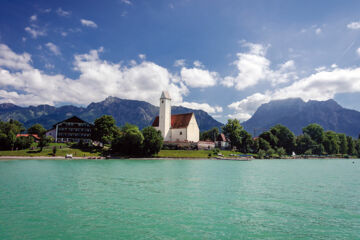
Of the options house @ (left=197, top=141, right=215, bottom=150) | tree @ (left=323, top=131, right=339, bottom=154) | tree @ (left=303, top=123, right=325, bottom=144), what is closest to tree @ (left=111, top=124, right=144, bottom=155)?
house @ (left=197, top=141, right=215, bottom=150)

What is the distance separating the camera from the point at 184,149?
9962cm

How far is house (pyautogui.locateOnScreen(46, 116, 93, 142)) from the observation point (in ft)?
363

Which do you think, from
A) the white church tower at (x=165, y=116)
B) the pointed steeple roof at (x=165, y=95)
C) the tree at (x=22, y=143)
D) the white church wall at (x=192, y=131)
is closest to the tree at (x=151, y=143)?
the white church wall at (x=192, y=131)

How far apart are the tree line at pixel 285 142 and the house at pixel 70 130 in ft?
205

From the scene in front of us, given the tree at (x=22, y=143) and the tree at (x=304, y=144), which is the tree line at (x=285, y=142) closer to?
the tree at (x=304, y=144)

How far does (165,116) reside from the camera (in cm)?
11131

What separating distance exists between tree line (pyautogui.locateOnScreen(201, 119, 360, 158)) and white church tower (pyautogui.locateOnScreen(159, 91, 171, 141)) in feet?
89.5

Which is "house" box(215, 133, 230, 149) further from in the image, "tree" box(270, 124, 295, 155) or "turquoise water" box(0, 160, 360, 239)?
"turquoise water" box(0, 160, 360, 239)

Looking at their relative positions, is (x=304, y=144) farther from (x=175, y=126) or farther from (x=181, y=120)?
(x=175, y=126)

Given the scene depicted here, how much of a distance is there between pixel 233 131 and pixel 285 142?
125 ft

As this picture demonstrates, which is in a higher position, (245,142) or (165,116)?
(165,116)

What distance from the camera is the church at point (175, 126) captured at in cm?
10825

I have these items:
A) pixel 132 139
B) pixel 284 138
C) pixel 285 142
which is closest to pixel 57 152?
pixel 132 139

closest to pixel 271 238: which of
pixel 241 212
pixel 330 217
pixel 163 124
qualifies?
pixel 241 212
